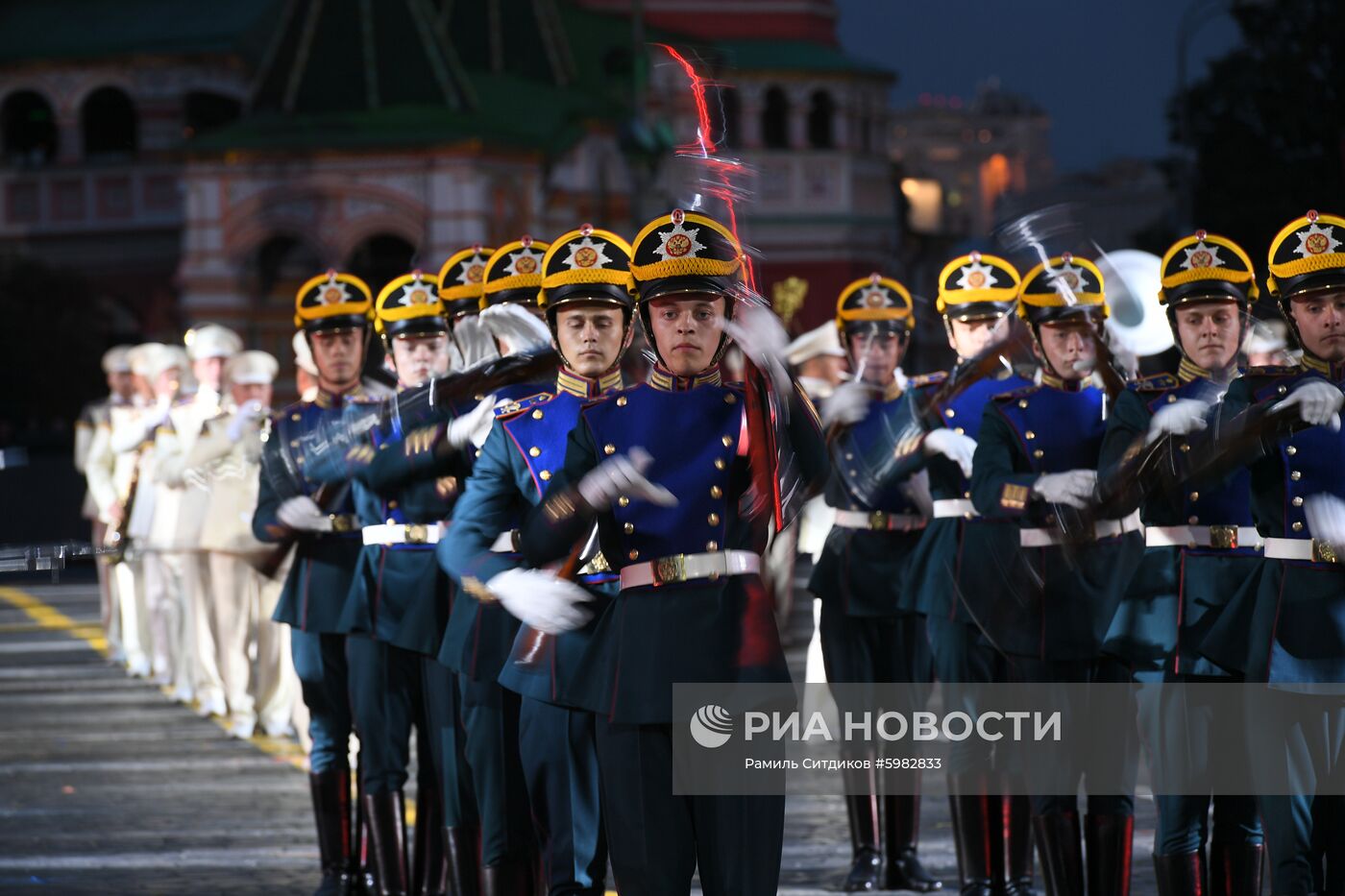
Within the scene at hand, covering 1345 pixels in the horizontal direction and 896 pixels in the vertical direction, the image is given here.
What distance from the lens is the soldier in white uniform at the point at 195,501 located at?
1355 centimetres

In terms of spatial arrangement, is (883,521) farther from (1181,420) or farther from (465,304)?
(1181,420)

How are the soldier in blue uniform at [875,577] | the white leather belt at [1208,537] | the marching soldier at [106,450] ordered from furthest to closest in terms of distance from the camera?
the marching soldier at [106,450]
the soldier in blue uniform at [875,577]
the white leather belt at [1208,537]

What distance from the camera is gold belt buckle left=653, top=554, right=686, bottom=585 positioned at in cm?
579

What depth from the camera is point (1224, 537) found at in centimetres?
733

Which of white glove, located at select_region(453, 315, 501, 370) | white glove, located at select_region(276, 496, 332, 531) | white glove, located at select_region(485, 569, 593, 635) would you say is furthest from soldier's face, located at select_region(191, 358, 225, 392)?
white glove, located at select_region(485, 569, 593, 635)

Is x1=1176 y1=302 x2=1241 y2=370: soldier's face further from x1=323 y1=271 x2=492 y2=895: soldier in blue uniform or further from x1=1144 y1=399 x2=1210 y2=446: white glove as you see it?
x1=323 y1=271 x2=492 y2=895: soldier in blue uniform

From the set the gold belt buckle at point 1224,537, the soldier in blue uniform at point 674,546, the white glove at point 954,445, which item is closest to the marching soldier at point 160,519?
the white glove at point 954,445

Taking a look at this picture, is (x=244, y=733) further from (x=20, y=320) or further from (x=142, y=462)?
(x=20, y=320)

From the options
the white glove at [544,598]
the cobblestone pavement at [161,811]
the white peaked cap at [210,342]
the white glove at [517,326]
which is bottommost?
the cobblestone pavement at [161,811]

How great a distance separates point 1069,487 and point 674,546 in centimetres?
215

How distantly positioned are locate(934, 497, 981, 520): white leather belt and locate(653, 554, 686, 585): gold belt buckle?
310cm

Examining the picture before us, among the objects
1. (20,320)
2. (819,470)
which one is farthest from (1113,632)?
(20,320)

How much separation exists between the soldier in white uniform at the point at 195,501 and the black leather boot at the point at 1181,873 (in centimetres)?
→ 739

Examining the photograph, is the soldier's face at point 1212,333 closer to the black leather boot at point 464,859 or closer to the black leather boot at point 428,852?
the black leather boot at point 464,859
